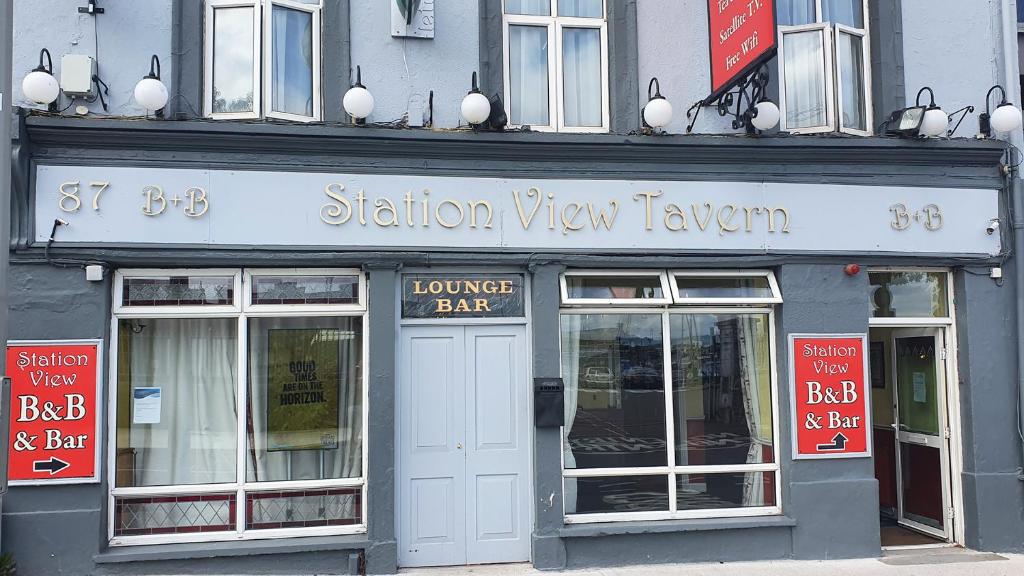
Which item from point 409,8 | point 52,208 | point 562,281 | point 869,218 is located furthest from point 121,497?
point 869,218

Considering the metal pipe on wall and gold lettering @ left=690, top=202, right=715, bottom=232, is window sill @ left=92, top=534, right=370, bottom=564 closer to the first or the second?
gold lettering @ left=690, top=202, right=715, bottom=232

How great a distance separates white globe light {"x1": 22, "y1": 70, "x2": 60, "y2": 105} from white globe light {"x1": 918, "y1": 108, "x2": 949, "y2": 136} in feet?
26.0

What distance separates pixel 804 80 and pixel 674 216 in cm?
220

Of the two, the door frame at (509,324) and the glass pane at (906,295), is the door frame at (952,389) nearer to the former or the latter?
the glass pane at (906,295)

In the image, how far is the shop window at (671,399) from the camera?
8.03 meters

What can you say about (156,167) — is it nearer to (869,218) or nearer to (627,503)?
(627,503)

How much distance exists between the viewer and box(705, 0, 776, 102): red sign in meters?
7.11

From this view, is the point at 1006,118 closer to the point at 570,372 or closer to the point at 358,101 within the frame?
the point at 570,372

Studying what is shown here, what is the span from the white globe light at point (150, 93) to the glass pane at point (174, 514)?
3.39 m

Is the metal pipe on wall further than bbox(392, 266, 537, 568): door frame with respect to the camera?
Yes

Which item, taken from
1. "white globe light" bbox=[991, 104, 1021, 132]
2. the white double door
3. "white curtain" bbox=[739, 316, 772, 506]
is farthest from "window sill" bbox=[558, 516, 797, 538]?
"white globe light" bbox=[991, 104, 1021, 132]

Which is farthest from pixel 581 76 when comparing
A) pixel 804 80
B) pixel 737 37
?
pixel 804 80

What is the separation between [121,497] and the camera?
24.0ft

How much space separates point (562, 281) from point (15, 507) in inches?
197
